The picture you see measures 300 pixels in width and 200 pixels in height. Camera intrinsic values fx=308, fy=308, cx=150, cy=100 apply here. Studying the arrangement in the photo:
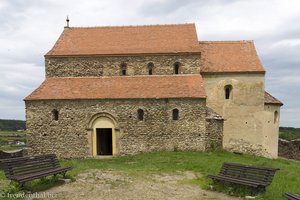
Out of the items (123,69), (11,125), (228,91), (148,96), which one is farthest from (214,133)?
(11,125)

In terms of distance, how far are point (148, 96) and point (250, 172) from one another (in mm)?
10050

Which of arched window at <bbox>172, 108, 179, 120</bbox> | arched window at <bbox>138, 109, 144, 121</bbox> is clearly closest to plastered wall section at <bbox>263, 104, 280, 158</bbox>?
arched window at <bbox>172, 108, 179, 120</bbox>

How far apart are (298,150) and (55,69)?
2038 centimetres

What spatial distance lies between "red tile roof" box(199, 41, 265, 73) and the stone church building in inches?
2.8

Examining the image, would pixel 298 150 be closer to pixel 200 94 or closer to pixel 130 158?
pixel 200 94

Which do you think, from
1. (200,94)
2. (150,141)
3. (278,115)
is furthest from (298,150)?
(150,141)

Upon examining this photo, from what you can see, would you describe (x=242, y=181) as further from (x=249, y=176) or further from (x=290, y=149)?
(x=290, y=149)

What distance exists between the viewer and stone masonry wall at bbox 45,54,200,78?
21906mm

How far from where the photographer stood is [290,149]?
2597 cm

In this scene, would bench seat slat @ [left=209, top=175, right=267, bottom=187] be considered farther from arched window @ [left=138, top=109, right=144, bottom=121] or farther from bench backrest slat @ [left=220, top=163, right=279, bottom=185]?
arched window @ [left=138, top=109, right=144, bottom=121]

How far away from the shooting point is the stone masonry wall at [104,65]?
2191 cm

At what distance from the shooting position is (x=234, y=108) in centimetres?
2195

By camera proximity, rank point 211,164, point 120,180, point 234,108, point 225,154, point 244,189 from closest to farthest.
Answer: point 244,189 → point 120,180 → point 211,164 → point 225,154 → point 234,108

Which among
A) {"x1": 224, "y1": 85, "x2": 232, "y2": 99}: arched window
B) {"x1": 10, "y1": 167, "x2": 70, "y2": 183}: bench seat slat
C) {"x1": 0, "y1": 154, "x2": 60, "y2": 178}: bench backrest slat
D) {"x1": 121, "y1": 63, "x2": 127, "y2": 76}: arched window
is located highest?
{"x1": 121, "y1": 63, "x2": 127, "y2": 76}: arched window
